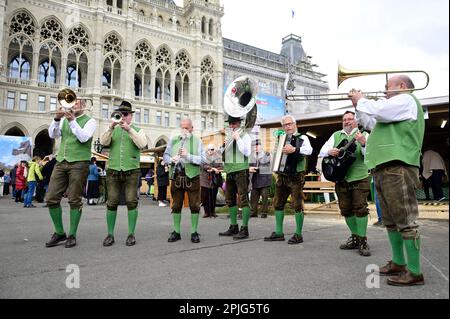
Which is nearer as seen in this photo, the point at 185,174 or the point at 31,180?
the point at 185,174

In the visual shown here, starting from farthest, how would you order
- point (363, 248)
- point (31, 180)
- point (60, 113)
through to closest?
1. point (31, 180)
2. point (60, 113)
3. point (363, 248)

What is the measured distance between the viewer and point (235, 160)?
203 inches

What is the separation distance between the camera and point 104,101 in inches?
1457

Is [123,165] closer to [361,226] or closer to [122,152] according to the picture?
[122,152]

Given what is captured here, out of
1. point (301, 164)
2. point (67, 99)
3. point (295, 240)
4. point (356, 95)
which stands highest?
point (67, 99)

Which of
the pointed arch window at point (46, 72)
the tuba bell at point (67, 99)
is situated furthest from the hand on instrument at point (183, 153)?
the pointed arch window at point (46, 72)

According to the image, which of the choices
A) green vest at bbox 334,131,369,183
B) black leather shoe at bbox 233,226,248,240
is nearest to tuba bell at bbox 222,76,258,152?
black leather shoe at bbox 233,226,248,240

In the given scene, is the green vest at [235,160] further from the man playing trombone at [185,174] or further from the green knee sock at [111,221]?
the green knee sock at [111,221]

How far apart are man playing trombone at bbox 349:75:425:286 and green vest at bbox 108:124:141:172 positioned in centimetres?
315

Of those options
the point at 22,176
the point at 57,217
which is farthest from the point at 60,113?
the point at 22,176

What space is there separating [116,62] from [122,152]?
38.1 metres

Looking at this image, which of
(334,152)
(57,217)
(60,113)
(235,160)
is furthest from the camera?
(235,160)
